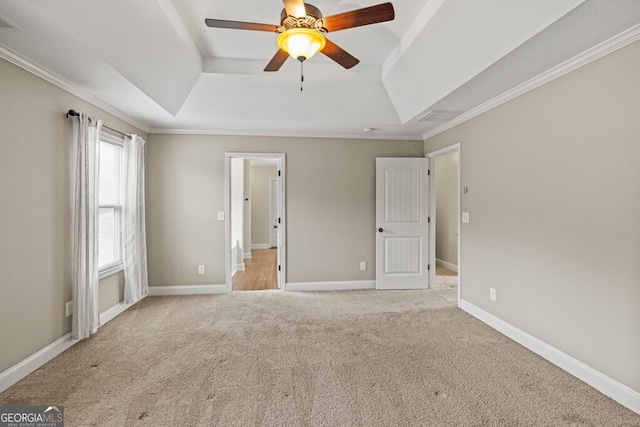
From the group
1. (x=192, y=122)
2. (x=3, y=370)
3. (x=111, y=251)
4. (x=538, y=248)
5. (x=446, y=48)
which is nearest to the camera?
(x=3, y=370)

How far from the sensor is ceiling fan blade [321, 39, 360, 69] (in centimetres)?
206

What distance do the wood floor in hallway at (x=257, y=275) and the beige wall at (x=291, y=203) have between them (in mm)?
526

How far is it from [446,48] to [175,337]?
361 cm

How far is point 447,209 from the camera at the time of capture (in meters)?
6.37

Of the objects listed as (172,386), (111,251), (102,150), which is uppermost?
(102,150)

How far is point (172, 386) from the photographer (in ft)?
7.43

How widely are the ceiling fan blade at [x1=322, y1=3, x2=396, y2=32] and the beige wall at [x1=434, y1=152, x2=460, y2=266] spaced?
15.4 ft

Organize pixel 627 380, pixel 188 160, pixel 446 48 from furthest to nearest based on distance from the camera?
1. pixel 188 160
2. pixel 446 48
3. pixel 627 380

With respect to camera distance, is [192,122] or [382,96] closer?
[382,96]

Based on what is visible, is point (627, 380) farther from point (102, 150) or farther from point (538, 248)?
point (102, 150)

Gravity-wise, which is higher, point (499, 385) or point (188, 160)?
point (188, 160)

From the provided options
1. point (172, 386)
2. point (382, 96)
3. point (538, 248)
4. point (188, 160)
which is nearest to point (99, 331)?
point (172, 386)

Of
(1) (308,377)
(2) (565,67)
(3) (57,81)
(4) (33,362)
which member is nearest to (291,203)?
(1) (308,377)

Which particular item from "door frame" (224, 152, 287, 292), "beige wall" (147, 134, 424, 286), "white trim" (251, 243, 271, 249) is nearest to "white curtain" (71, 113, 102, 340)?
"beige wall" (147, 134, 424, 286)
